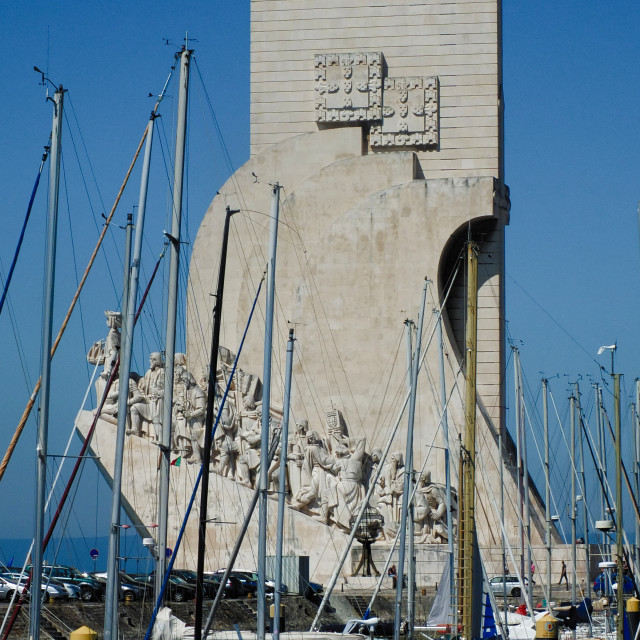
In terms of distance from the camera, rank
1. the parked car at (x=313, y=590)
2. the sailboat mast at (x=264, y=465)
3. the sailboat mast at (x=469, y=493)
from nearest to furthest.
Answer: the sailboat mast at (x=264, y=465) < the sailboat mast at (x=469, y=493) < the parked car at (x=313, y=590)

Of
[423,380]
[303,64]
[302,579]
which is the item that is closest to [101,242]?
[302,579]

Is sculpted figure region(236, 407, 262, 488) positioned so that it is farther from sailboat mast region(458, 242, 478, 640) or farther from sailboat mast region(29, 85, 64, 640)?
sailboat mast region(29, 85, 64, 640)

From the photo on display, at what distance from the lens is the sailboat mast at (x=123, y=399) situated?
1684cm

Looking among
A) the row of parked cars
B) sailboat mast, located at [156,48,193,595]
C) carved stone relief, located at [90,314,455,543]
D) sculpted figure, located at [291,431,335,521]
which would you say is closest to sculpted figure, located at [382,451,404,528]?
carved stone relief, located at [90,314,455,543]

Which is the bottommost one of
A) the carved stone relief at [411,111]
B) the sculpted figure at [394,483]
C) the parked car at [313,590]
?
the parked car at [313,590]

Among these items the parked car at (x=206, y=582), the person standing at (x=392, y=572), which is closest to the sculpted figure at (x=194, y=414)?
the person standing at (x=392, y=572)

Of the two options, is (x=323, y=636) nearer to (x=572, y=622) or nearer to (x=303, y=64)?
(x=572, y=622)

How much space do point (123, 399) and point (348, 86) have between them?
19745mm

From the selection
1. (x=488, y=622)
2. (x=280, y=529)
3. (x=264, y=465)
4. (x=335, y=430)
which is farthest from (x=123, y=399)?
(x=335, y=430)

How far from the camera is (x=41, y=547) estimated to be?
53.2 ft

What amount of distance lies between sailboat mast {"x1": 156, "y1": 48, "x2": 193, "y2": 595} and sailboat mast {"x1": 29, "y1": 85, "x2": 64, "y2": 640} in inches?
62.1

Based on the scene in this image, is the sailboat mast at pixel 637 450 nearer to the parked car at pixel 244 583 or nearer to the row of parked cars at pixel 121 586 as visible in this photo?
the row of parked cars at pixel 121 586

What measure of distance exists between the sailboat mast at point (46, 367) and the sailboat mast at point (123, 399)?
36.5 inches

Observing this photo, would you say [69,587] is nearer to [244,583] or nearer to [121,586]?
[121,586]
